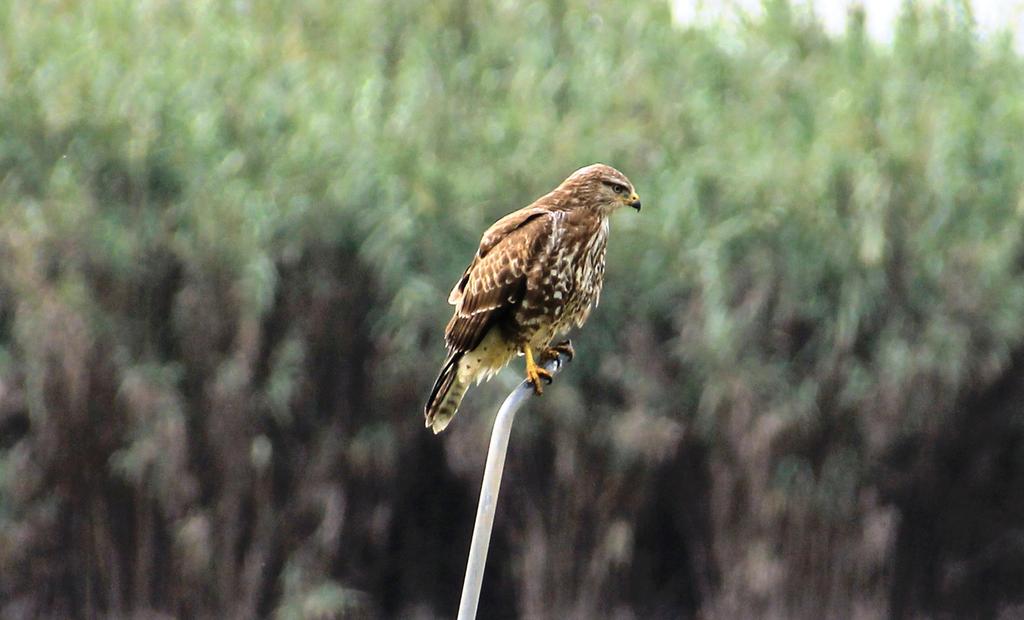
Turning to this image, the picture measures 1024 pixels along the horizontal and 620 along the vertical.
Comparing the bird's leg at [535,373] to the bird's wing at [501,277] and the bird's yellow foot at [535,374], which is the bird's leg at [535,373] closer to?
the bird's yellow foot at [535,374]

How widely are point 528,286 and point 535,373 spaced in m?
0.28

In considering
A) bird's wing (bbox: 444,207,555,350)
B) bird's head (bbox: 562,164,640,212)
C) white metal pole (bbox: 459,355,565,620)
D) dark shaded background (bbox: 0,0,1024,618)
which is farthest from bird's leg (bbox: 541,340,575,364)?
dark shaded background (bbox: 0,0,1024,618)

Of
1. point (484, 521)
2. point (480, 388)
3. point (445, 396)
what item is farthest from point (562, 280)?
point (480, 388)

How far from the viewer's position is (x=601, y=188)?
11.5 feet

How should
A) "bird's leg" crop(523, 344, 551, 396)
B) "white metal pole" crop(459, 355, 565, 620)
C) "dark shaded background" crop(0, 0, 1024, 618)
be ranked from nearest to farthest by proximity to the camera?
"white metal pole" crop(459, 355, 565, 620) → "bird's leg" crop(523, 344, 551, 396) → "dark shaded background" crop(0, 0, 1024, 618)

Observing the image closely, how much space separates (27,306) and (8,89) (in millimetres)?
1087

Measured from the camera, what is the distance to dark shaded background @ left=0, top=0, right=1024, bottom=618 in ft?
21.9

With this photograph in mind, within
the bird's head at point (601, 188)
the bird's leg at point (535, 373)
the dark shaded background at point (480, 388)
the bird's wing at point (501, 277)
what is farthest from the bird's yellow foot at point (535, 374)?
the dark shaded background at point (480, 388)

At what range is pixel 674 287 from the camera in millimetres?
6859

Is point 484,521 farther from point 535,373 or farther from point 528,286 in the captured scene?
point 528,286

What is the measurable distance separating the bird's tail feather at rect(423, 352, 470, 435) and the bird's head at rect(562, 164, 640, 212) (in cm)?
48

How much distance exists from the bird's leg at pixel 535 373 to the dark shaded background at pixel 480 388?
3085 millimetres

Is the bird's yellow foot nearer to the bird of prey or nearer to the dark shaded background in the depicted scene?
the bird of prey

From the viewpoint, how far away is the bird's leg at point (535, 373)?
2.94 metres
